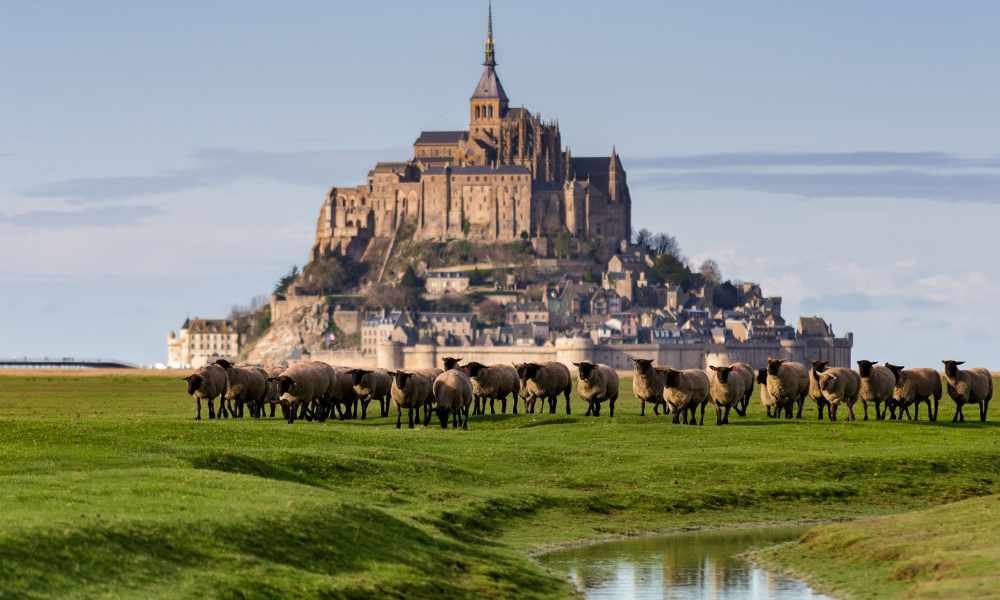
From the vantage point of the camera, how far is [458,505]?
3569cm

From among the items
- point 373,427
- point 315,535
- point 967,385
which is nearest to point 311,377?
point 373,427

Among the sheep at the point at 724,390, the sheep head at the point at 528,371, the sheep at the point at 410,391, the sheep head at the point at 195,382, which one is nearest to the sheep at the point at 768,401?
the sheep at the point at 724,390

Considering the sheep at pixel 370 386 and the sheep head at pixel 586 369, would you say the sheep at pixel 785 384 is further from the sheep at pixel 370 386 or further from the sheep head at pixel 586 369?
the sheep at pixel 370 386

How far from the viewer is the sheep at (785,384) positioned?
191 ft

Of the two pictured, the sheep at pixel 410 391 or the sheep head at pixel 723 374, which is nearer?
the sheep at pixel 410 391

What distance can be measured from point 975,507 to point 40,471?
16497mm

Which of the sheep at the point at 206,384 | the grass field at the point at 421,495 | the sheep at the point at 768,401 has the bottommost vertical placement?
the grass field at the point at 421,495

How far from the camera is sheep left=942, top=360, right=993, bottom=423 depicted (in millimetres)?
57688

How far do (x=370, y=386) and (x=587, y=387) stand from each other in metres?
6.99

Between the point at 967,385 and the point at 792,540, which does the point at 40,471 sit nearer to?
the point at 792,540

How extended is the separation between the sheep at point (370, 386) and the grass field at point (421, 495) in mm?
3012

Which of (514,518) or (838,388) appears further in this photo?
(838,388)

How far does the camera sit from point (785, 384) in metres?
58.4

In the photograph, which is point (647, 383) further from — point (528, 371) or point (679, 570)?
point (679, 570)
